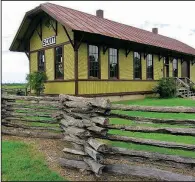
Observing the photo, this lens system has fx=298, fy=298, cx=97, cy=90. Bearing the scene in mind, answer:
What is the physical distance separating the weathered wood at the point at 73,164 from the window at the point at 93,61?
11.1 meters

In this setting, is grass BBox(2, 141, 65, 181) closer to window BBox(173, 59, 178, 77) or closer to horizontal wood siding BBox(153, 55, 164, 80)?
horizontal wood siding BBox(153, 55, 164, 80)

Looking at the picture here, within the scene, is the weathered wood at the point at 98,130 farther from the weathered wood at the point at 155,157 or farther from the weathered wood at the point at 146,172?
the weathered wood at the point at 146,172

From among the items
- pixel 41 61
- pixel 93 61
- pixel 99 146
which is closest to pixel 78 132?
pixel 99 146

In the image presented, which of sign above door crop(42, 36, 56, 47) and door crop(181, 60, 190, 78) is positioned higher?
sign above door crop(42, 36, 56, 47)

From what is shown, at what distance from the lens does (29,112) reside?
32.9 ft

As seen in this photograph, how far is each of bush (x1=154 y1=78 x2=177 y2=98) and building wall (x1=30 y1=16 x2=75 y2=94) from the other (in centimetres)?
773

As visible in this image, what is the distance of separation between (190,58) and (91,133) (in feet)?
77.3

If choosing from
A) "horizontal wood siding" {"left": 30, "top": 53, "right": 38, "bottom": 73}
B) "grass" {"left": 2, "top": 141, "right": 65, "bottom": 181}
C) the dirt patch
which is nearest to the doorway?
"horizontal wood siding" {"left": 30, "top": 53, "right": 38, "bottom": 73}

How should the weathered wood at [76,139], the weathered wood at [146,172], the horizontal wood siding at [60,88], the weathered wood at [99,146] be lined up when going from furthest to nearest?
the horizontal wood siding at [60,88] → the weathered wood at [76,139] → the weathered wood at [99,146] → the weathered wood at [146,172]

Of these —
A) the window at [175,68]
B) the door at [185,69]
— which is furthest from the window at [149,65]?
the door at [185,69]

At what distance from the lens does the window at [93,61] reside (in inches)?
680

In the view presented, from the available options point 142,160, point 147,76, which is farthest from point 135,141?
point 147,76

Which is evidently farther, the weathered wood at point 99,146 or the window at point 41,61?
the window at point 41,61

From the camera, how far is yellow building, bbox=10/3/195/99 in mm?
16531
